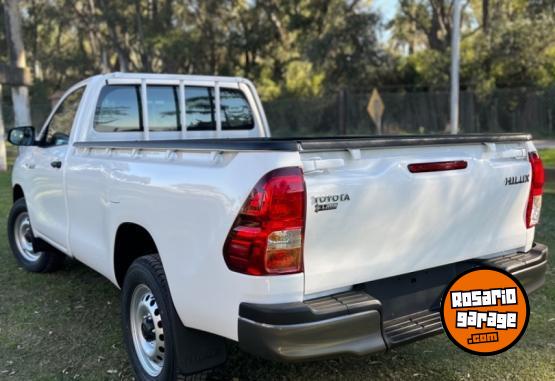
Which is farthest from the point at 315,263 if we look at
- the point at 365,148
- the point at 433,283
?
the point at 433,283

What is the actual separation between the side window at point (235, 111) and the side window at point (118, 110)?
0.85 metres

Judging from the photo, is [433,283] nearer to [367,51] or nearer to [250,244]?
[250,244]

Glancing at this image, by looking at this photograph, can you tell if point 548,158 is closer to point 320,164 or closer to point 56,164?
point 56,164

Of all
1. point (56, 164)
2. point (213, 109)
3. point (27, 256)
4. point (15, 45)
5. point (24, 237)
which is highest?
point (15, 45)

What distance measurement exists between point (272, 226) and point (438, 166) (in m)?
1.05

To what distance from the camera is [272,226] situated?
2.47 meters

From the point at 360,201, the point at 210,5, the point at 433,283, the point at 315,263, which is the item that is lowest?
the point at 433,283

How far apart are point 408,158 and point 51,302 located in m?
3.55

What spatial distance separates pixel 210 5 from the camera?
29.7 m

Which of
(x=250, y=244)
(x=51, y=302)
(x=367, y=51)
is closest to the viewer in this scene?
(x=250, y=244)

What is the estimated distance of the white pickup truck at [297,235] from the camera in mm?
2496

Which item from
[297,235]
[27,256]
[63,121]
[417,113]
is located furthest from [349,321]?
[417,113]

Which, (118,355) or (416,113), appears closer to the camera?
(118,355)

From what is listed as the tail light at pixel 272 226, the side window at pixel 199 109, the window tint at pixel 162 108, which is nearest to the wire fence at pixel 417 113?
the side window at pixel 199 109
